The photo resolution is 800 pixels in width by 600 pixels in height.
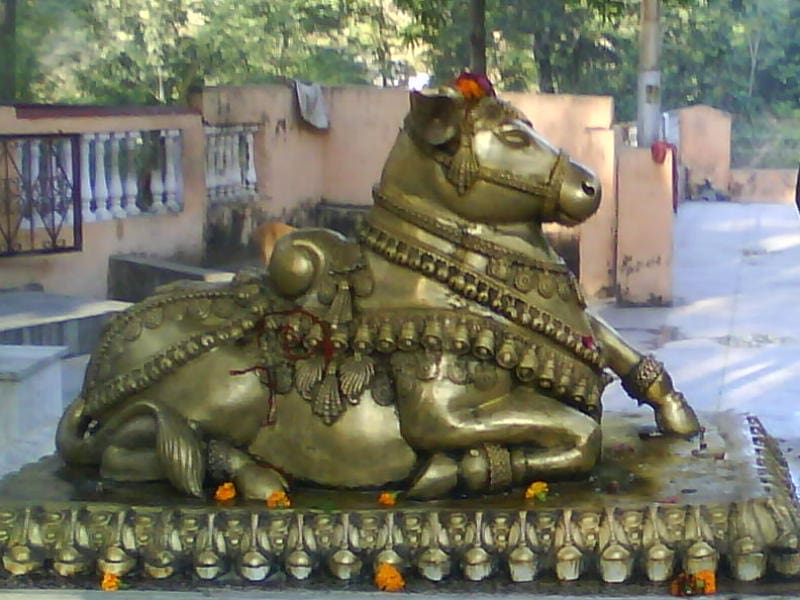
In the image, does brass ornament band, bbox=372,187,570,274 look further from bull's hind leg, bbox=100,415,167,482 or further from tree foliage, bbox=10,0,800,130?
tree foliage, bbox=10,0,800,130

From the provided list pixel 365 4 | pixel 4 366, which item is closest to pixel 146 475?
pixel 4 366

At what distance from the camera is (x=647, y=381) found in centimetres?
194

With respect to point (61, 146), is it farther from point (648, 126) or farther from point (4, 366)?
point (648, 126)

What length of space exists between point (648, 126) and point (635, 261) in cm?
100

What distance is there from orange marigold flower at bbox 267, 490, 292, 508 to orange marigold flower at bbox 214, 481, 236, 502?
6 cm

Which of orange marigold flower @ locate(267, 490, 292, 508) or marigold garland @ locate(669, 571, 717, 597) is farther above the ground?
orange marigold flower @ locate(267, 490, 292, 508)

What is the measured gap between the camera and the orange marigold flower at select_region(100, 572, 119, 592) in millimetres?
1632

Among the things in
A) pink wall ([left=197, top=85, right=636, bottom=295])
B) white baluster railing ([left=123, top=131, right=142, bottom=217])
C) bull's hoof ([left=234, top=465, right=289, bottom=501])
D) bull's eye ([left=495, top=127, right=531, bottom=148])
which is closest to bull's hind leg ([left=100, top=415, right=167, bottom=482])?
bull's hoof ([left=234, top=465, right=289, bottom=501])

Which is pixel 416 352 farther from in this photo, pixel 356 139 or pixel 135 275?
pixel 356 139

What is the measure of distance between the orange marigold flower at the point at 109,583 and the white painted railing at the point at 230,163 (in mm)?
5454

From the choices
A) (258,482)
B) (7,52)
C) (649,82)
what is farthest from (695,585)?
(7,52)

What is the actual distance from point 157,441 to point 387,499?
0.32 metres

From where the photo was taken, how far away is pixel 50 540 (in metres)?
1.67

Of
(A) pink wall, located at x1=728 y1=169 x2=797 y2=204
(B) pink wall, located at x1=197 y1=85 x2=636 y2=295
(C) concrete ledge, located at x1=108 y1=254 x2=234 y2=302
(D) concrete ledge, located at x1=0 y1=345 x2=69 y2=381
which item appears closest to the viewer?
(D) concrete ledge, located at x1=0 y1=345 x2=69 y2=381
